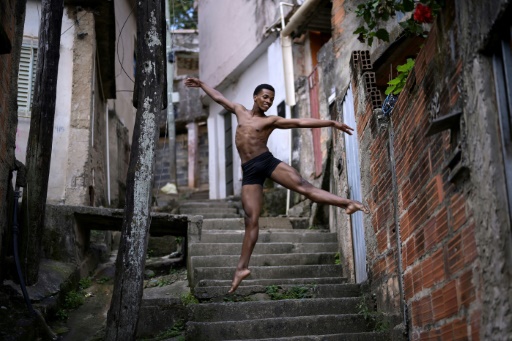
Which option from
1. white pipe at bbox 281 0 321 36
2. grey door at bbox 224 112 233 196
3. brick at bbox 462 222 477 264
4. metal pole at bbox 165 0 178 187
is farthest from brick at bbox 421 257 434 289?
metal pole at bbox 165 0 178 187

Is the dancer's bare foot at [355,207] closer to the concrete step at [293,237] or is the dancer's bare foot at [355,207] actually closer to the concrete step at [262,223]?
the concrete step at [293,237]

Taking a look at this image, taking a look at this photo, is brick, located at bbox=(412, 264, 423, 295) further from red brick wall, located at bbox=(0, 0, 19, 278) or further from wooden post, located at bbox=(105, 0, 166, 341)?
red brick wall, located at bbox=(0, 0, 19, 278)

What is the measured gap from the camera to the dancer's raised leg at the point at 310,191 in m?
5.16

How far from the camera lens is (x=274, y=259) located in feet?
24.5

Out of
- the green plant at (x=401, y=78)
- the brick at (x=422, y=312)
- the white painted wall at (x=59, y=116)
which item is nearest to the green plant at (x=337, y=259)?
the green plant at (x=401, y=78)

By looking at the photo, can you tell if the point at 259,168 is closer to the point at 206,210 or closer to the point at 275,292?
the point at 275,292

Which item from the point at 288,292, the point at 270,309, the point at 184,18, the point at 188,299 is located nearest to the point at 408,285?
the point at 270,309

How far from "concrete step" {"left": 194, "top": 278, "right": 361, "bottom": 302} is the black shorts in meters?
1.23

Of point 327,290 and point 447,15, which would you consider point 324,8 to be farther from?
point 447,15

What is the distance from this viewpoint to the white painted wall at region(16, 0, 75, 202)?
941 centimetres

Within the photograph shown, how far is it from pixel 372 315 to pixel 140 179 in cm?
242

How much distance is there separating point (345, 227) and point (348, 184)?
505 mm

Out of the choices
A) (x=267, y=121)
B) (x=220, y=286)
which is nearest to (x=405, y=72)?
(x=267, y=121)

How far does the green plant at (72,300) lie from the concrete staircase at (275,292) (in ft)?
4.45
